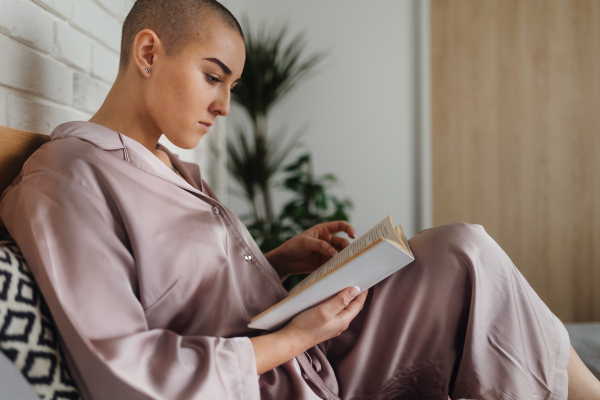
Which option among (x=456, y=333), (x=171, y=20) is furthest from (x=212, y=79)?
(x=456, y=333)

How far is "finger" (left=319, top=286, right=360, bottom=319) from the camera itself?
66cm

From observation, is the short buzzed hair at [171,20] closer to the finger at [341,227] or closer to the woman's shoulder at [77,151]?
the woman's shoulder at [77,151]

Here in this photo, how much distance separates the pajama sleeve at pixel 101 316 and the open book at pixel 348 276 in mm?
74

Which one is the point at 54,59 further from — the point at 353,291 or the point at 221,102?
the point at 353,291

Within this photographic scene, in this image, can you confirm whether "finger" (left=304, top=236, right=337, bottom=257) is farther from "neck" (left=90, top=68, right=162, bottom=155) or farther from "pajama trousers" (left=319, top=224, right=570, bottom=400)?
"neck" (left=90, top=68, right=162, bottom=155)

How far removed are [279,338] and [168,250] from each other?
0.23 meters

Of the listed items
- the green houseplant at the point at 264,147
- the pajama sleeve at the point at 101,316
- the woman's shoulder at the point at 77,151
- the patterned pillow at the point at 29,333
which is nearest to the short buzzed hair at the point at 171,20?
the woman's shoulder at the point at 77,151

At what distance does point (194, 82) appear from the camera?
84cm

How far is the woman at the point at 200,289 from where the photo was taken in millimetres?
545

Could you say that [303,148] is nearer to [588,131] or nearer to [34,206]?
[588,131]

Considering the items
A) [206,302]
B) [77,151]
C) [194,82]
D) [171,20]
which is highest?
[171,20]

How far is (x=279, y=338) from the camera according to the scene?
2.16ft

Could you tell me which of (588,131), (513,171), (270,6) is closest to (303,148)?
(270,6)

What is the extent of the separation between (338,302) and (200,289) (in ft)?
0.76
